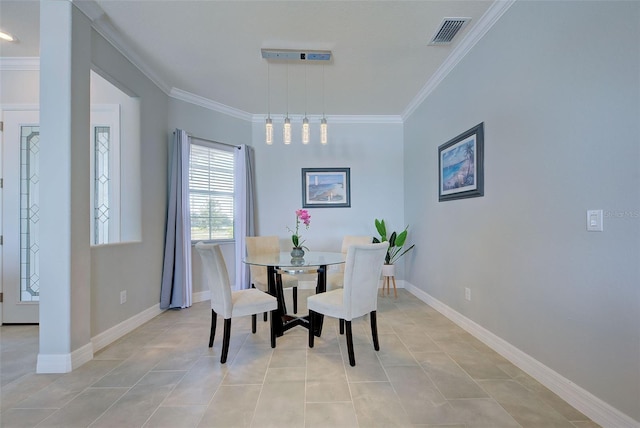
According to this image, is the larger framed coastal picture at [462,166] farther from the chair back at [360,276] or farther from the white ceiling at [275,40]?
the chair back at [360,276]

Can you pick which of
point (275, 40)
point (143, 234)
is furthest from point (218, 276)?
point (275, 40)

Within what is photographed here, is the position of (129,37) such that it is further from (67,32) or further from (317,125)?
(317,125)

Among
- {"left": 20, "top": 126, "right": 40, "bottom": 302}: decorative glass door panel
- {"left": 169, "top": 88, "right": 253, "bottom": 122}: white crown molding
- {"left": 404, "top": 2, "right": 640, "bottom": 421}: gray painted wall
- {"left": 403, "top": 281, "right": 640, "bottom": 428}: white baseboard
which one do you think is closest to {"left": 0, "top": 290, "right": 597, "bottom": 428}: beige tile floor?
{"left": 403, "top": 281, "right": 640, "bottom": 428}: white baseboard

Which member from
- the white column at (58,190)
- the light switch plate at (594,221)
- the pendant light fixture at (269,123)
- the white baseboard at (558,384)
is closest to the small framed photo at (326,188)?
the pendant light fixture at (269,123)

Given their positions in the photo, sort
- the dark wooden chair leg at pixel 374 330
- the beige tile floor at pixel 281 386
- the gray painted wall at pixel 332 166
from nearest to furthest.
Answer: the beige tile floor at pixel 281 386, the dark wooden chair leg at pixel 374 330, the gray painted wall at pixel 332 166

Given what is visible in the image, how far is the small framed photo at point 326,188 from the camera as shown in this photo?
14.5 feet

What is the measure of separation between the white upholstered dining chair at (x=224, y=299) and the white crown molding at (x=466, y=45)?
284 centimetres

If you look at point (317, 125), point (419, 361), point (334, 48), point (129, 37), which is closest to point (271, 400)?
point (419, 361)

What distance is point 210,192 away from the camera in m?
3.96

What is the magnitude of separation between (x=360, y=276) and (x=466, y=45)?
7.77 ft

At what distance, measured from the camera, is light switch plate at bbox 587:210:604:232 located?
4.68ft

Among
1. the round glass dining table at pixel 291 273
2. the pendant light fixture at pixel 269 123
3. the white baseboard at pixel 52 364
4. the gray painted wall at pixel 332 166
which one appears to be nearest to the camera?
the white baseboard at pixel 52 364

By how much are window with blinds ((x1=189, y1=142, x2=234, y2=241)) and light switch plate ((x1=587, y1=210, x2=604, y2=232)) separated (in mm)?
3879

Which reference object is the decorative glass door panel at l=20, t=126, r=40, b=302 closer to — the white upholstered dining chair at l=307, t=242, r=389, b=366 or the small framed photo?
the white upholstered dining chair at l=307, t=242, r=389, b=366
